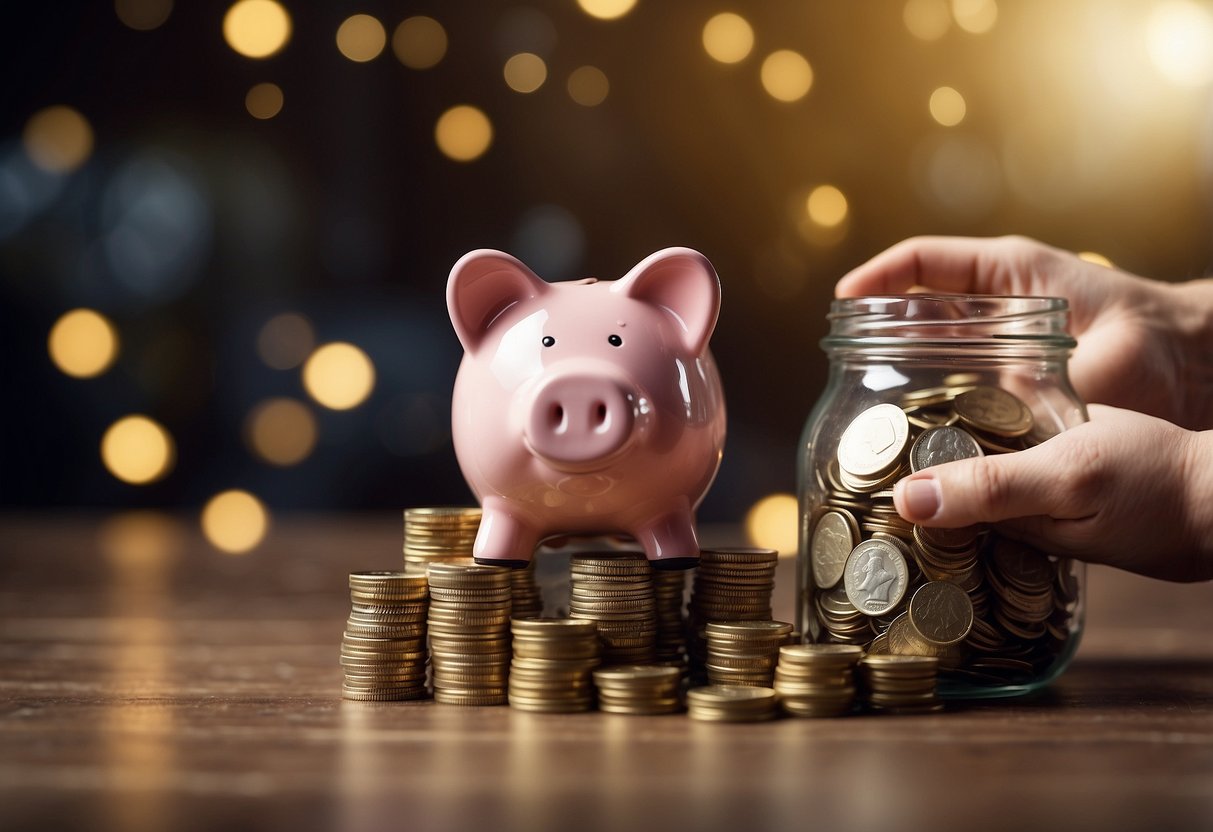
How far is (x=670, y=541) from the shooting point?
1205 millimetres

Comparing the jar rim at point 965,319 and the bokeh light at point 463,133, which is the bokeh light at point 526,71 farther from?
the jar rim at point 965,319

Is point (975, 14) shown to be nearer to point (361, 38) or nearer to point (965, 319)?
point (361, 38)

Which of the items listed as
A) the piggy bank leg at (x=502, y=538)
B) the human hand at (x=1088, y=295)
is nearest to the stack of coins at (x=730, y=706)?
the piggy bank leg at (x=502, y=538)

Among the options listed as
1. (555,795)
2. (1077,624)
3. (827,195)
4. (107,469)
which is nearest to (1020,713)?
(1077,624)

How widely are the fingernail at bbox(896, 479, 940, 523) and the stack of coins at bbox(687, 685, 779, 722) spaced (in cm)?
22

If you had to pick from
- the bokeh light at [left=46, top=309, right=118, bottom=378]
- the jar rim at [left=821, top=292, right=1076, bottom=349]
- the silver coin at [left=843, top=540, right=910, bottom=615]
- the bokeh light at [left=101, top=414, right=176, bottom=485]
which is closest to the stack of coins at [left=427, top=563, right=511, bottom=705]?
the silver coin at [left=843, top=540, right=910, bottom=615]

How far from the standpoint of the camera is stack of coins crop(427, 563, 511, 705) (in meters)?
1.16

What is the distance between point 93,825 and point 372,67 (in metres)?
2.90

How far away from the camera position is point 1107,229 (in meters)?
3.53

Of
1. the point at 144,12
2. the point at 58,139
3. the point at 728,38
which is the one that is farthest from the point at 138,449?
the point at 728,38

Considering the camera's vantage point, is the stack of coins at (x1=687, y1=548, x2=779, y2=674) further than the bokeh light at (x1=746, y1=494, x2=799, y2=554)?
No

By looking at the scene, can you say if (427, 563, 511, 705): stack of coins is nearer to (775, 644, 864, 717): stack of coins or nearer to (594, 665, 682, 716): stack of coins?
(594, 665, 682, 716): stack of coins

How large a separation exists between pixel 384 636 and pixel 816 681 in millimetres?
428

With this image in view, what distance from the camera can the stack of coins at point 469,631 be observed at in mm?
1155
